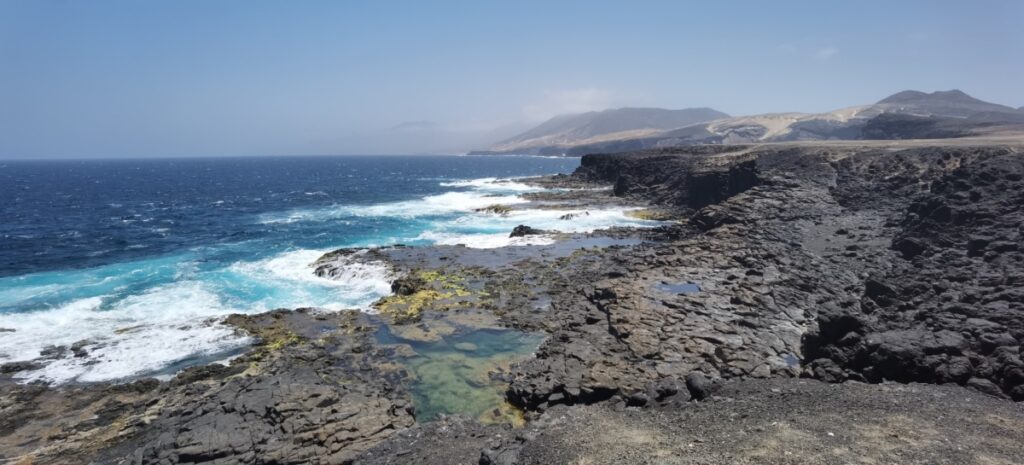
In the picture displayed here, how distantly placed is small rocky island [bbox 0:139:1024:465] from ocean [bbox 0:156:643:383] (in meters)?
2.01

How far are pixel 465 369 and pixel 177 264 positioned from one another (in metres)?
27.9

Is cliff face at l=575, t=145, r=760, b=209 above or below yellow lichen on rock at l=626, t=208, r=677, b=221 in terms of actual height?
above

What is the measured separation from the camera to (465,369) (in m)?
18.7

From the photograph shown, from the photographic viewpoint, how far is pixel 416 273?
30484mm

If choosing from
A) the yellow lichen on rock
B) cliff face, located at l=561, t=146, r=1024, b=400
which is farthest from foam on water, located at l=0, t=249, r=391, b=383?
the yellow lichen on rock

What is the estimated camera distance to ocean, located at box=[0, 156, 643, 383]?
21156mm

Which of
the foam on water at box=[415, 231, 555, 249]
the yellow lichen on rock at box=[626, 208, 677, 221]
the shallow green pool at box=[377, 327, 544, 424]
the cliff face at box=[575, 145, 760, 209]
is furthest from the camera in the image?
the cliff face at box=[575, 145, 760, 209]

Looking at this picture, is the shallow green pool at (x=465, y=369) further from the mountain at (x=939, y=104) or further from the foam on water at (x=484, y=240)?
the mountain at (x=939, y=104)

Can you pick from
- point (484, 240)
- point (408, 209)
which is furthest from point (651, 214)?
point (408, 209)

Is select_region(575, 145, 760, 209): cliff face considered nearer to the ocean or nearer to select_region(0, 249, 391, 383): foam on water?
the ocean

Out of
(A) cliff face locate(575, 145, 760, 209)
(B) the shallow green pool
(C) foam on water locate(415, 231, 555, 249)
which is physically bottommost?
(B) the shallow green pool

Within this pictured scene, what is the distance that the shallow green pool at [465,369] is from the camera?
52.5 feet

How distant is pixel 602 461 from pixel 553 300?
47.4ft

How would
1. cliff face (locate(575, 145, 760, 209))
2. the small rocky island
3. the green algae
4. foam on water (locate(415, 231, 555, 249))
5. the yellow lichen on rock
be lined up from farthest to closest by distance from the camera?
cliff face (locate(575, 145, 760, 209)) < the yellow lichen on rock < foam on water (locate(415, 231, 555, 249)) < the green algae < the small rocky island
